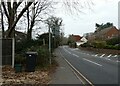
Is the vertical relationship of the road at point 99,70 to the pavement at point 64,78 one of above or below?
below

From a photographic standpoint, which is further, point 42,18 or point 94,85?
point 42,18

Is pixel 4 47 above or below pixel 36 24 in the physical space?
below

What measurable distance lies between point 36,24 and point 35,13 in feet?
9.73

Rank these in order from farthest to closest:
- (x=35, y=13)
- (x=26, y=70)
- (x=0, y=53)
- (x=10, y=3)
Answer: (x=35, y=13)
(x=10, y=3)
(x=0, y=53)
(x=26, y=70)

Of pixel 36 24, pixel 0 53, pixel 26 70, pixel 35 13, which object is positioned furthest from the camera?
pixel 36 24

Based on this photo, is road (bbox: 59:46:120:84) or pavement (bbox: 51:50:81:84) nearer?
pavement (bbox: 51:50:81:84)

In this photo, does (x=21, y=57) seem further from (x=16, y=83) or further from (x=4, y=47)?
(x=16, y=83)

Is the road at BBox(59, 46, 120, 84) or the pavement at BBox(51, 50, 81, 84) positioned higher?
the pavement at BBox(51, 50, 81, 84)

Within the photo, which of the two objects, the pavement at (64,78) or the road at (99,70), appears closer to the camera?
the pavement at (64,78)

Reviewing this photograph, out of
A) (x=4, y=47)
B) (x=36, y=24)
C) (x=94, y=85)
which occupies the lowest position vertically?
(x=94, y=85)

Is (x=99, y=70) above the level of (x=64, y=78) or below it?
below

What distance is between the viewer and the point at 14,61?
64.1 ft

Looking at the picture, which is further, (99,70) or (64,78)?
(99,70)

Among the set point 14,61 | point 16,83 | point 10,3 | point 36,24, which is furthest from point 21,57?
point 36,24
